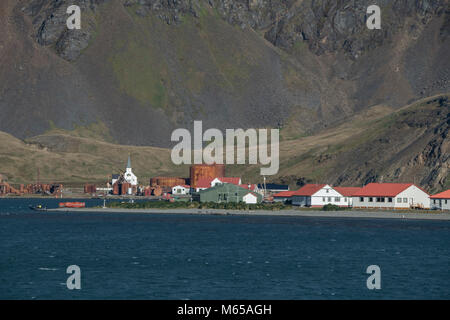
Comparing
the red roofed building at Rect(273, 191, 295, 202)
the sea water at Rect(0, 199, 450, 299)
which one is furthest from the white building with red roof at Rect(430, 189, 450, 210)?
the red roofed building at Rect(273, 191, 295, 202)

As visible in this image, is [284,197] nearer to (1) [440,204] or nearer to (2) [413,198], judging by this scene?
(2) [413,198]

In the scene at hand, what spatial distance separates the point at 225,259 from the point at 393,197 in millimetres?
70099

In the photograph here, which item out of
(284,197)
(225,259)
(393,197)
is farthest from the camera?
(284,197)

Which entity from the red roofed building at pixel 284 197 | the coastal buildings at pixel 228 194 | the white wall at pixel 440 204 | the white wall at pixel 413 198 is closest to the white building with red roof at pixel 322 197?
the red roofed building at pixel 284 197

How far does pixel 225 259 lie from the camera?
84875 millimetres

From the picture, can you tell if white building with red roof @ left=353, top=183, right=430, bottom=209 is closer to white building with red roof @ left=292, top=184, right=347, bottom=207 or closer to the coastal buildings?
white building with red roof @ left=292, top=184, right=347, bottom=207

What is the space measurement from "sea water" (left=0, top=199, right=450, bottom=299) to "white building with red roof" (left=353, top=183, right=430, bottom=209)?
7625 millimetres

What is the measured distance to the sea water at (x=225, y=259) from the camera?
6369 cm

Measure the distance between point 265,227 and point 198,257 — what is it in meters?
Answer: 42.8

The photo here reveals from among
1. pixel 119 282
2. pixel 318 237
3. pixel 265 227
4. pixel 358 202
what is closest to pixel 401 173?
pixel 358 202

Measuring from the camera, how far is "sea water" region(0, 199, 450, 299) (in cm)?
6369

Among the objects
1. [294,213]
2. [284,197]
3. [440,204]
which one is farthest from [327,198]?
[440,204]
